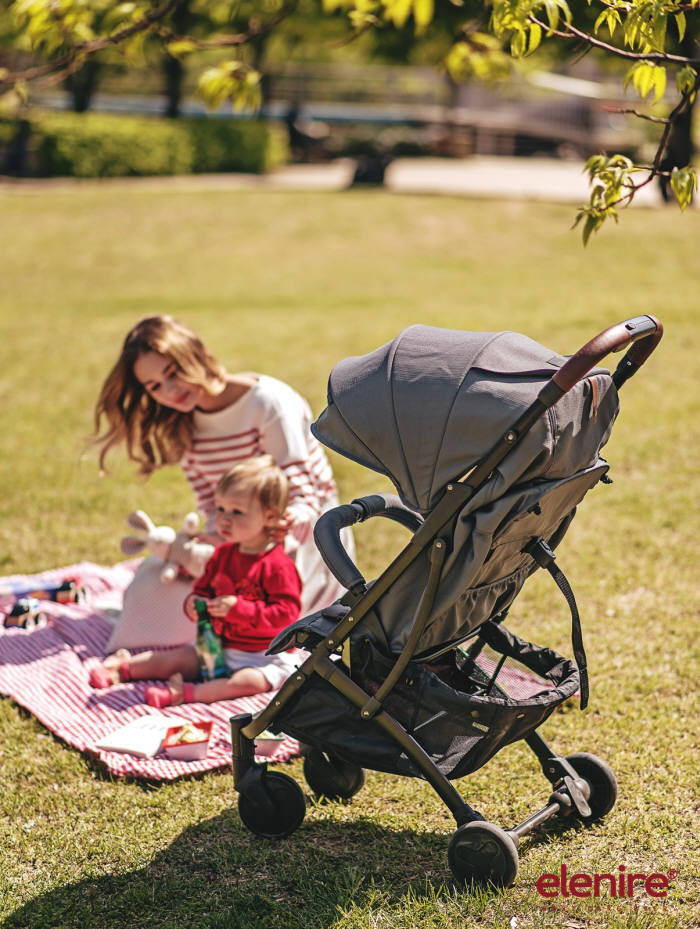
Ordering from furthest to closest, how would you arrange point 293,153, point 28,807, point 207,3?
point 293,153
point 207,3
point 28,807

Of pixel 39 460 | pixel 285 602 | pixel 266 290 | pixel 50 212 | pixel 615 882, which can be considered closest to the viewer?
pixel 615 882

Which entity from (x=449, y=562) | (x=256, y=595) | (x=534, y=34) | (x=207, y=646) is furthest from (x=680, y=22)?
(x=207, y=646)

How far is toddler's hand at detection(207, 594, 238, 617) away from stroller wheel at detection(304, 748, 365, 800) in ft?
2.23

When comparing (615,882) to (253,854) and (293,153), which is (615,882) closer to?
(253,854)

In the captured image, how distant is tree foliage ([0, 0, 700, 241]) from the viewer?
10.8 feet

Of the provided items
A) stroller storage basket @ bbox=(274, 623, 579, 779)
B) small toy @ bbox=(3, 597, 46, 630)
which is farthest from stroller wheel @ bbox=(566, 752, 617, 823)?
small toy @ bbox=(3, 597, 46, 630)

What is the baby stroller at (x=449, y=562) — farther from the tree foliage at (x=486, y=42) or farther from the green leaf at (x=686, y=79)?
the green leaf at (x=686, y=79)

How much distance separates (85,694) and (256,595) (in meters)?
0.87

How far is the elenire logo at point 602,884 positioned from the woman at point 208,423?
67.7 inches

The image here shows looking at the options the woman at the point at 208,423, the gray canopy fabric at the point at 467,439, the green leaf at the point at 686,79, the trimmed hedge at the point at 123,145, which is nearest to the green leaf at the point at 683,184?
the green leaf at the point at 686,79

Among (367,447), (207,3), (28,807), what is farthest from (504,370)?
(207,3)

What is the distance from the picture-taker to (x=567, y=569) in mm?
5965

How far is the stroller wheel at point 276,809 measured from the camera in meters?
3.52

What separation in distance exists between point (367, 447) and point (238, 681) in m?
1.66
